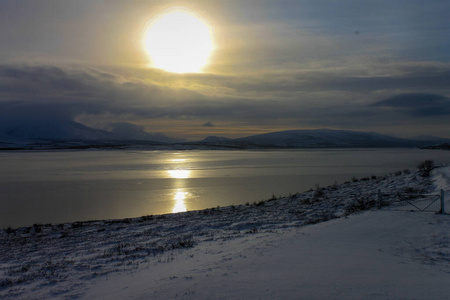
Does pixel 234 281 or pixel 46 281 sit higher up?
pixel 234 281

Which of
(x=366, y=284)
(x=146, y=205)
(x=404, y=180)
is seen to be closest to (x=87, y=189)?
(x=146, y=205)

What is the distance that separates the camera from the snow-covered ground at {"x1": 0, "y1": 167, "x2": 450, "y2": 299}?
4949 millimetres

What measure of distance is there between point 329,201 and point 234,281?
427 inches

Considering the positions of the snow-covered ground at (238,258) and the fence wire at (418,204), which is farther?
the fence wire at (418,204)

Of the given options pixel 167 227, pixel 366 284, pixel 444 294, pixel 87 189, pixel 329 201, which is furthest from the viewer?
pixel 87 189

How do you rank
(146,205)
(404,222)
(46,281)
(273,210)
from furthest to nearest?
1. (146,205)
2. (273,210)
3. (404,222)
4. (46,281)

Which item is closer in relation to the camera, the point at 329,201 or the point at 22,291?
the point at 22,291

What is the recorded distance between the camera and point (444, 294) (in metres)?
4.66

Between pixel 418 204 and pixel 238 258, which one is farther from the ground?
pixel 418 204

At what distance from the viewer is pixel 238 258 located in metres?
6.43

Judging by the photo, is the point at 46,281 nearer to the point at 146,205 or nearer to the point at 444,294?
the point at 444,294

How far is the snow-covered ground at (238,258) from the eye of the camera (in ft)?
16.2

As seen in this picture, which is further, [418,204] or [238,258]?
[418,204]

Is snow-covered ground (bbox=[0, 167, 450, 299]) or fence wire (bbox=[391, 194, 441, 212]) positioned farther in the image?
fence wire (bbox=[391, 194, 441, 212])
